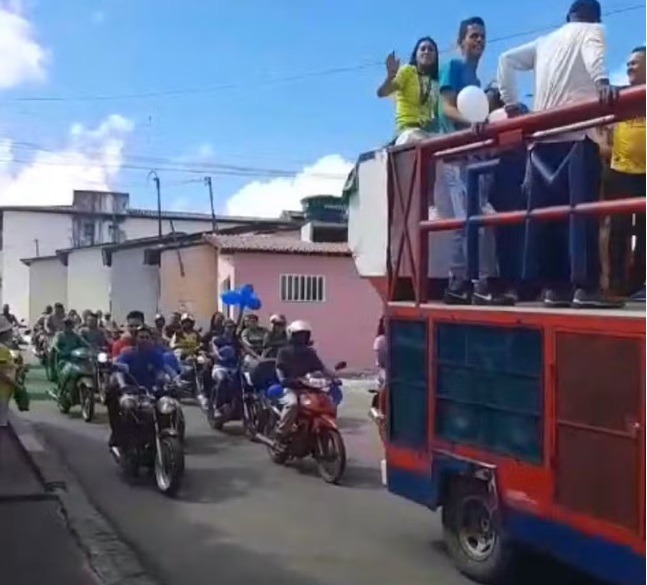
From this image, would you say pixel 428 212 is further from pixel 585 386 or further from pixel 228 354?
pixel 228 354

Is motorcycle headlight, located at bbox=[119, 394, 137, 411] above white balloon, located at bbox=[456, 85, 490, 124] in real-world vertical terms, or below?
below

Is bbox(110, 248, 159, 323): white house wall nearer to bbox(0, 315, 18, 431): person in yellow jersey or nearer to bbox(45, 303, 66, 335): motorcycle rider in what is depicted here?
bbox(45, 303, 66, 335): motorcycle rider

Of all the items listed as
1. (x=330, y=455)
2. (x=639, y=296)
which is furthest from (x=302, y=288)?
(x=639, y=296)

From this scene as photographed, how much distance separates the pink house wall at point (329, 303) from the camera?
2453cm

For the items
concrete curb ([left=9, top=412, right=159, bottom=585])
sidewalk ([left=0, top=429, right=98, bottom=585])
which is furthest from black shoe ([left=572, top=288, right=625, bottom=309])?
sidewalk ([left=0, top=429, right=98, bottom=585])

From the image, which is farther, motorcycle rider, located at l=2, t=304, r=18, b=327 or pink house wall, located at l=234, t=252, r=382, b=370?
pink house wall, located at l=234, t=252, r=382, b=370

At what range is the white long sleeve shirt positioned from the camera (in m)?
5.64

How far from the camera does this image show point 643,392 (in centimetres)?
452

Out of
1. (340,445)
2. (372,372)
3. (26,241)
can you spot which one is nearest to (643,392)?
(340,445)

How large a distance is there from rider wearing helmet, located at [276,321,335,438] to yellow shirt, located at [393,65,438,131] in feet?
13.5

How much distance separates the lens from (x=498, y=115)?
19.8 ft

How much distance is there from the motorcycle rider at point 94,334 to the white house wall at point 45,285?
25102 mm

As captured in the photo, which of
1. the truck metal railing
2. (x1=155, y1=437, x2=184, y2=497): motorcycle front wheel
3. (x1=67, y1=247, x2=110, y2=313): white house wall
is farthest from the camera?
(x1=67, y1=247, x2=110, y2=313): white house wall

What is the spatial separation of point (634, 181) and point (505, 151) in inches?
30.8
